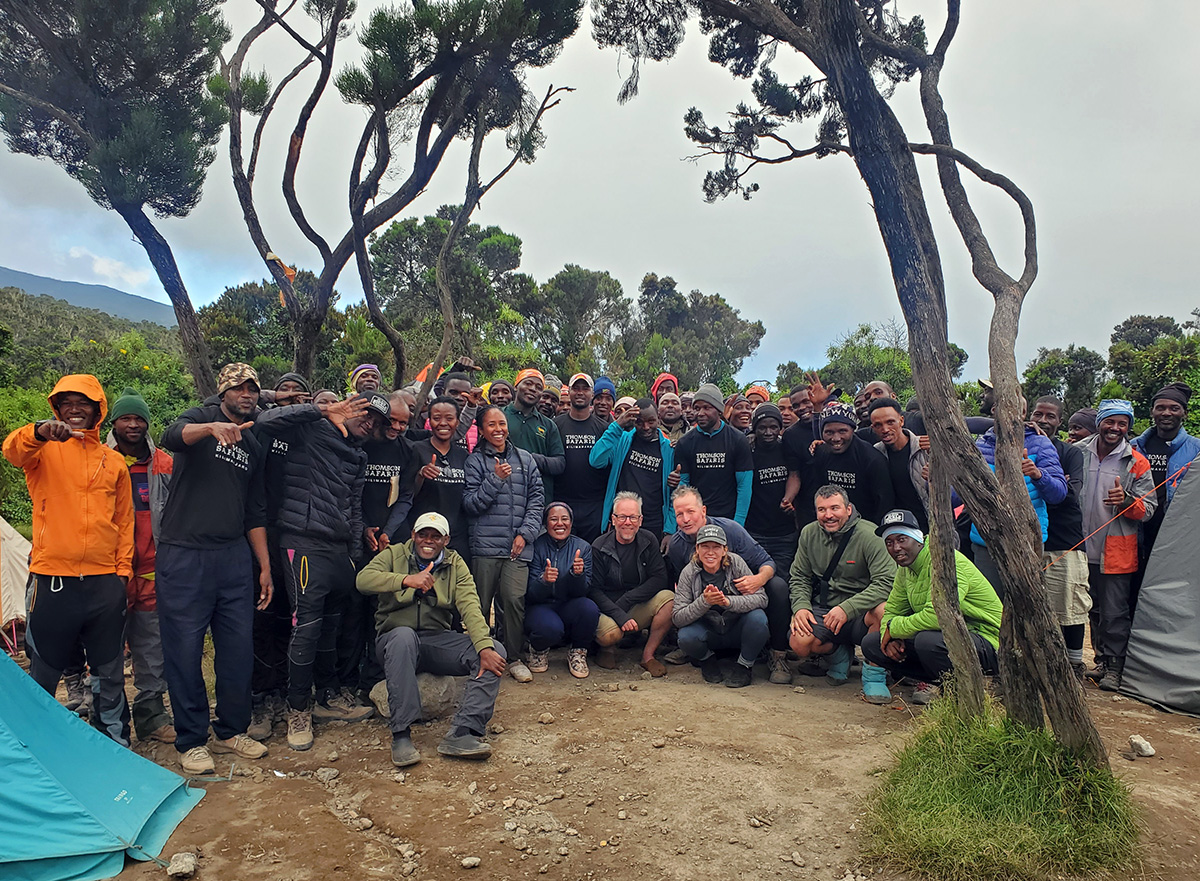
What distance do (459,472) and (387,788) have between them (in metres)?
2.24

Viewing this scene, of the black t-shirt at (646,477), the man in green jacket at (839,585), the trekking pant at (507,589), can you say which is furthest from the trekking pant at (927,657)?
Result: the trekking pant at (507,589)

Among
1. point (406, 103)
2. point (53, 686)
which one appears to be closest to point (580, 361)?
point (406, 103)

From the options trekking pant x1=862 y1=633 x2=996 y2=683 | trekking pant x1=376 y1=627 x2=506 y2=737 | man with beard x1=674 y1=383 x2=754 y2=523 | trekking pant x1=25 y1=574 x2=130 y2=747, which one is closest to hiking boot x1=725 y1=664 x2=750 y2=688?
trekking pant x1=862 y1=633 x2=996 y2=683

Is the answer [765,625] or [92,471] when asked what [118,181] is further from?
[765,625]

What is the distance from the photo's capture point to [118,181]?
8.55 meters

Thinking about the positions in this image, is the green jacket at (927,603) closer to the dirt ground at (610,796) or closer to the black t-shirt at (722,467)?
the dirt ground at (610,796)

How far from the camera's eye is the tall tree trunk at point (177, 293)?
8602 millimetres

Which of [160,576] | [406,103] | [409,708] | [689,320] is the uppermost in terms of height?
[689,320]

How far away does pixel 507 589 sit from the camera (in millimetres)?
5582

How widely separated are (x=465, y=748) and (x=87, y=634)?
2.17 metres

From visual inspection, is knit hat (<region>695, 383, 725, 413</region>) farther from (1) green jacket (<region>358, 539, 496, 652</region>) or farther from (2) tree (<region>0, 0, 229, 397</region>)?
(2) tree (<region>0, 0, 229, 397</region>)

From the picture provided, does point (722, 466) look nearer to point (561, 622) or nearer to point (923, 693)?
point (561, 622)

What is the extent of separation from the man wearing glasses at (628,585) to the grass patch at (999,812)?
247 cm

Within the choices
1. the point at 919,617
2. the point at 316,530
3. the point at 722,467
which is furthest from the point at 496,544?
the point at 919,617
